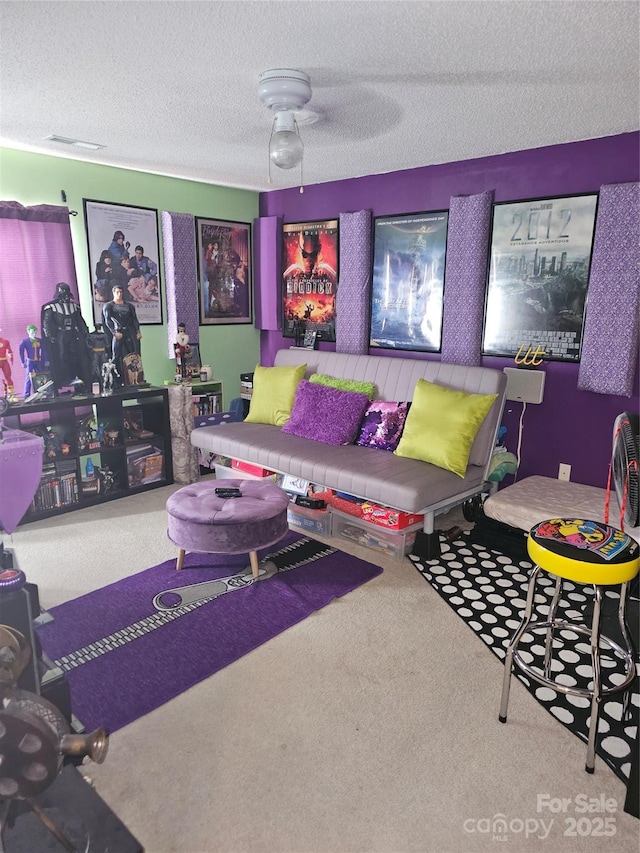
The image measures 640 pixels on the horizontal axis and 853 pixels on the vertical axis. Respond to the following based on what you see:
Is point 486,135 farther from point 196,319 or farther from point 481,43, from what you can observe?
point 196,319

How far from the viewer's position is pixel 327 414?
163 inches

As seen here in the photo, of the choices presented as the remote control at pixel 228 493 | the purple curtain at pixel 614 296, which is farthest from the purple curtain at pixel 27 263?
the purple curtain at pixel 614 296

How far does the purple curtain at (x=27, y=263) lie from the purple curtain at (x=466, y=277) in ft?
9.01

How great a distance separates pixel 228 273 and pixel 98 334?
1521mm

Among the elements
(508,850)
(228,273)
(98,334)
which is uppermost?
(228,273)

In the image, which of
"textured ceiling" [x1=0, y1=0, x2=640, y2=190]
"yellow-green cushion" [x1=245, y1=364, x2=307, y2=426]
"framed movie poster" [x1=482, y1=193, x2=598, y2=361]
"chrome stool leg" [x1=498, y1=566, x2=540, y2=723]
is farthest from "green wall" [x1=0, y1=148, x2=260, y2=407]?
"chrome stool leg" [x1=498, y1=566, x2=540, y2=723]

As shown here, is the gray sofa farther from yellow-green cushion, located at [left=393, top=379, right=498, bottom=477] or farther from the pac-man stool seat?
the pac-man stool seat

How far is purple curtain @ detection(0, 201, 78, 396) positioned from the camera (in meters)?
3.90

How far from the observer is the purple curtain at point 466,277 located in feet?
12.9

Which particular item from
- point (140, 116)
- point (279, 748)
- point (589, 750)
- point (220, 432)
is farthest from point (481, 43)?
point (220, 432)

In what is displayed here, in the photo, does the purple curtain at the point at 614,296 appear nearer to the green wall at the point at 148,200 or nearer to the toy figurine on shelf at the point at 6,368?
the green wall at the point at 148,200

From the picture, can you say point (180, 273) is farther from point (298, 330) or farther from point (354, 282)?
point (354, 282)

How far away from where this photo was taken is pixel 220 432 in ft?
14.5

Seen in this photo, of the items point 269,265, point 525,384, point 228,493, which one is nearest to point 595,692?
point 228,493
